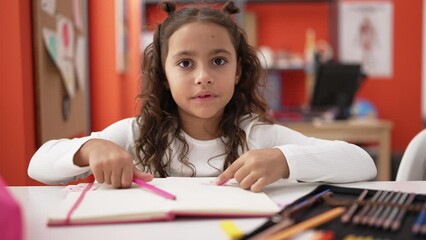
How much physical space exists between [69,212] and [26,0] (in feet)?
2.74

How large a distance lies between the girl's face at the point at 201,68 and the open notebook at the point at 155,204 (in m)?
0.33

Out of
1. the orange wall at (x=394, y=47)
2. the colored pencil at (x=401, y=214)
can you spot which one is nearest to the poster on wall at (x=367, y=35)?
the orange wall at (x=394, y=47)

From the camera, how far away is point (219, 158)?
105 centimetres

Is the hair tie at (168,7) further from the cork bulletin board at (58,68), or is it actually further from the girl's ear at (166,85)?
the cork bulletin board at (58,68)

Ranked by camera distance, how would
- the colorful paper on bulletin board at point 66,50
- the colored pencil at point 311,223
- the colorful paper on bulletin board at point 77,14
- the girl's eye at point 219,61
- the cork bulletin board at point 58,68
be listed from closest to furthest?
the colored pencil at point 311,223, the girl's eye at point 219,61, the cork bulletin board at point 58,68, the colorful paper on bulletin board at point 66,50, the colorful paper on bulletin board at point 77,14

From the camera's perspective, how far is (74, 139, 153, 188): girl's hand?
69cm

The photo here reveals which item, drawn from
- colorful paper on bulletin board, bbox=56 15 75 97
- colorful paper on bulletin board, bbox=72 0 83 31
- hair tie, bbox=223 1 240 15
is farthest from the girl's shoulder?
colorful paper on bulletin board, bbox=72 0 83 31

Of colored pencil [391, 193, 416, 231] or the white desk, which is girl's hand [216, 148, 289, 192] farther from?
colored pencil [391, 193, 416, 231]

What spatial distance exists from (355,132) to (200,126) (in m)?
2.01

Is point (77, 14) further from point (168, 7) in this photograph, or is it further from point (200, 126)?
point (200, 126)

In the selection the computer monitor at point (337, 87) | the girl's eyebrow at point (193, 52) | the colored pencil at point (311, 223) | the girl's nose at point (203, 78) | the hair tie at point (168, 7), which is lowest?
the computer monitor at point (337, 87)

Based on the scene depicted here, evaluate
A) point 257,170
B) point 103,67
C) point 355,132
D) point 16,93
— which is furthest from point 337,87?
point 257,170

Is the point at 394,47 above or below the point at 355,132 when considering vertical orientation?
above

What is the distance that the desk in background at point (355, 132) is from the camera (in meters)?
2.82
